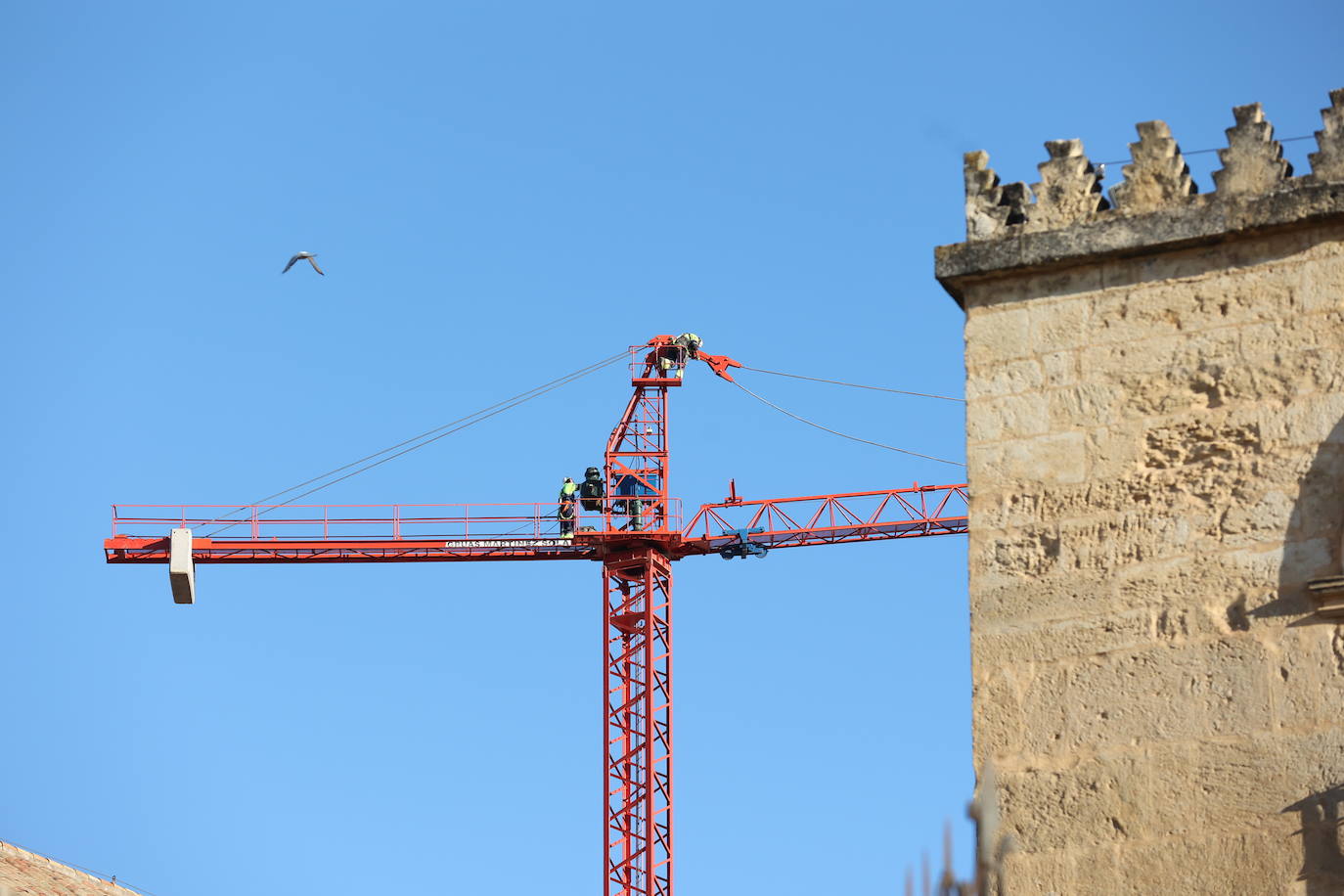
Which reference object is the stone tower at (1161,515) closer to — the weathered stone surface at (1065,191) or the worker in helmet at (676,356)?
the weathered stone surface at (1065,191)

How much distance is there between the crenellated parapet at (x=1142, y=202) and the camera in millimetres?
14383

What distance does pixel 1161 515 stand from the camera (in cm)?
1424

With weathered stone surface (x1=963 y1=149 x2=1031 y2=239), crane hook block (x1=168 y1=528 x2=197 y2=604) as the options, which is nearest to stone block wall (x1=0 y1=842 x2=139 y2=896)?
crane hook block (x1=168 y1=528 x2=197 y2=604)

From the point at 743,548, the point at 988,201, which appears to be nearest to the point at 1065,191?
the point at 988,201

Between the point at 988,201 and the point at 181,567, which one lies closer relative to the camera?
the point at 988,201

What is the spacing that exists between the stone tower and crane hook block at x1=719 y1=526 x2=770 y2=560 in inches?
1783

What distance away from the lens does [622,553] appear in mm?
59812

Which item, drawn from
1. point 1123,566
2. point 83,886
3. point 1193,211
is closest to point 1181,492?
point 1123,566

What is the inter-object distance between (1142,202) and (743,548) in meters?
45.7

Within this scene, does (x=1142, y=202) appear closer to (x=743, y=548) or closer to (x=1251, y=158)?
(x=1251, y=158)

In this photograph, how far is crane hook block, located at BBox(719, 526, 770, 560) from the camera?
60406mm

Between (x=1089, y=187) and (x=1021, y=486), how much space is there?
6.00ft

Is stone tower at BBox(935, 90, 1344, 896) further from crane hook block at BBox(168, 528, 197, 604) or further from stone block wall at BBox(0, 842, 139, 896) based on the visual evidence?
crane hook block at BBox(168, 528, 197, 604)

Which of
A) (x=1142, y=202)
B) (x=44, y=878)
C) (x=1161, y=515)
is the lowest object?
(x=44, y=878)
